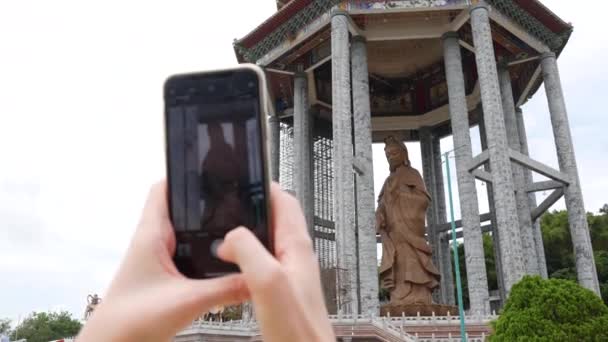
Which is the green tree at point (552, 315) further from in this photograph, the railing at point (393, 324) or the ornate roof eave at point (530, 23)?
the ornate roof eave at point (530, 23)

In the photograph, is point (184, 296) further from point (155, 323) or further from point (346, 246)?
point (346, 246)

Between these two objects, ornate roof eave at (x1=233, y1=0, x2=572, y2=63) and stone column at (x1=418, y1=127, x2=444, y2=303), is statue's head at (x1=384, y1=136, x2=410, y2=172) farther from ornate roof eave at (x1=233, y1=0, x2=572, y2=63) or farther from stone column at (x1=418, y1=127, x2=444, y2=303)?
stone column at (x1=418, y1=127, x2=444, y2=303)

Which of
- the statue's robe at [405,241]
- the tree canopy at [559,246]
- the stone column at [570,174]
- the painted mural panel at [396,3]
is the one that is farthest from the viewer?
the tree canopy at [559,246]

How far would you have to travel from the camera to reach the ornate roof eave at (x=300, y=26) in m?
19.1

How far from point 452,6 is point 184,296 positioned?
59.8ft

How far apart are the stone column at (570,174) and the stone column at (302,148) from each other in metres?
8.94

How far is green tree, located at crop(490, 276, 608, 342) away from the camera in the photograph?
30.1 ft

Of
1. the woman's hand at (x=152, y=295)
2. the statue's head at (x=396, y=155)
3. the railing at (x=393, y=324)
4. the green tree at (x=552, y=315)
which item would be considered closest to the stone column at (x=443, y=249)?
the statue's head at (x=396, y=155)

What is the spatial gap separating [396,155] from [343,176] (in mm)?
2800

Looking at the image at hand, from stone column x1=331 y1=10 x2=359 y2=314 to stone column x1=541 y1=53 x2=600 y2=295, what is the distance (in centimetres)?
733

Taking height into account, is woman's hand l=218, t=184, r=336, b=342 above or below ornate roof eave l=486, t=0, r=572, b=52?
below

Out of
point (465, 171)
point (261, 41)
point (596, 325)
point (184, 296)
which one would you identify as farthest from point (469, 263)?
point (184, 296)

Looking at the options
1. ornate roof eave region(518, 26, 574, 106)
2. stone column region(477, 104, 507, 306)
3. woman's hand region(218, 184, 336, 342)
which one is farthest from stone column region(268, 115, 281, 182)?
woman's hand region(218, 184, 336, 342)

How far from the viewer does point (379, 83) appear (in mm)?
25344
